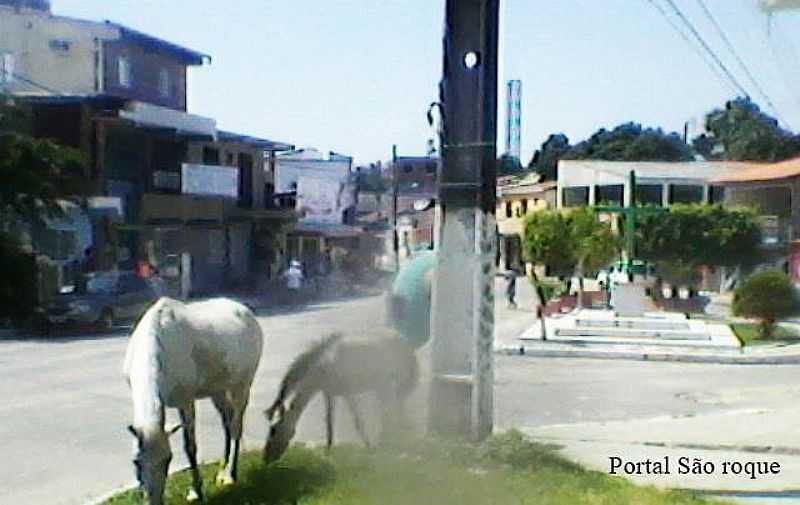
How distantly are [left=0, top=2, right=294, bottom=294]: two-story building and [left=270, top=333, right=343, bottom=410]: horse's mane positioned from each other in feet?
65.0

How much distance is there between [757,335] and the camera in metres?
24.5

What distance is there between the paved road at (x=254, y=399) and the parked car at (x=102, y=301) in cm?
170

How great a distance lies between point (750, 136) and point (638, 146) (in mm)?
4929

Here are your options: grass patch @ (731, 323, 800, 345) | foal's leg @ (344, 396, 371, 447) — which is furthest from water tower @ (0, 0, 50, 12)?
foal's leg @ (344, 396, 371, 447)

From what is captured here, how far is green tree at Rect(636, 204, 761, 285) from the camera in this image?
3525 centimetres

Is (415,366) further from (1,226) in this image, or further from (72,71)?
(72,71)

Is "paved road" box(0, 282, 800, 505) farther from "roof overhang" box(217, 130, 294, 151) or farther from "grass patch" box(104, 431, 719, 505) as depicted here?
"roof overhang" box(217, 130, 294, 151)

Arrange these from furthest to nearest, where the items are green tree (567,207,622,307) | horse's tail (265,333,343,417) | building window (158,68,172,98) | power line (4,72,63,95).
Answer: building window (158,68,172,98), green tree (567,207,622,307), power line (4,72,63,95), horse's tail (265,333,343,417)

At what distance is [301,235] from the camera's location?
4666 centimetres

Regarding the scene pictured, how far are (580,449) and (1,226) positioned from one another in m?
16.4

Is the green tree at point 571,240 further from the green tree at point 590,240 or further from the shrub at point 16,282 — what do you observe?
the shrub at point 16,282

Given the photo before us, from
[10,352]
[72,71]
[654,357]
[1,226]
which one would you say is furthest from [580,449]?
[72,71]

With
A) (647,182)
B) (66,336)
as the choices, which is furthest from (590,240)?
(66,336)

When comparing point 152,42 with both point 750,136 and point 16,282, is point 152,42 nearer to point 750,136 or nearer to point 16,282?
point 16,282
